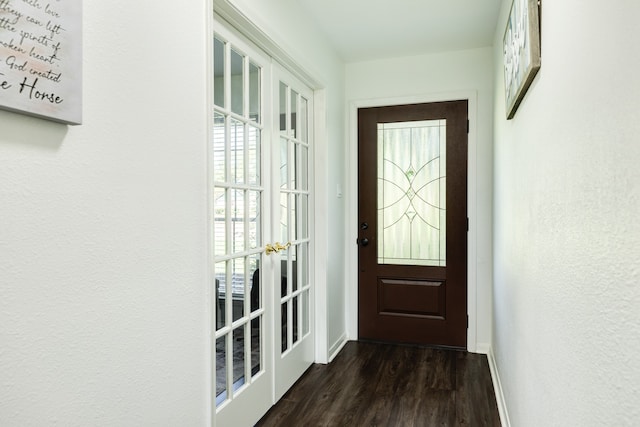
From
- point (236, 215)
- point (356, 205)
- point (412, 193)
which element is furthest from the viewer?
point (356, 205)

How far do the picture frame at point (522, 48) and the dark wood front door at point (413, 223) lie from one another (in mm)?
Result: 1405

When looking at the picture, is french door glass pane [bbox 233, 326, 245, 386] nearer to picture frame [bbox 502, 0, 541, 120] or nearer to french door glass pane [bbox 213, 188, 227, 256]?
french door glass pane [bbox 213, 188, 227, 256]

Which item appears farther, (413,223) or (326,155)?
(413,223)

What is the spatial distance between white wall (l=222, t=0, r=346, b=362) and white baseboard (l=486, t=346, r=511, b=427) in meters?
1.14

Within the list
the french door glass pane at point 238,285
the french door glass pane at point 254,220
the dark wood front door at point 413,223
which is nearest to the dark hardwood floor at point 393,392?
→ the dark wood front door at point 413,223

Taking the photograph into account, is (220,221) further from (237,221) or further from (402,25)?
(402,25)

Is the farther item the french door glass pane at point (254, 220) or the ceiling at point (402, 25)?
the ceiling at point (402, 25)

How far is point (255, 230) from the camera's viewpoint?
2.36m

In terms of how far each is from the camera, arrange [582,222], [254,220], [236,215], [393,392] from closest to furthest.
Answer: [582,222], [236,215], [254,220], [393,392]

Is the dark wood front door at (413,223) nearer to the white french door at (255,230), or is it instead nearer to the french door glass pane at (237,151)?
the white french door at (255,230)

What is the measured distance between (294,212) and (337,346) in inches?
50.8

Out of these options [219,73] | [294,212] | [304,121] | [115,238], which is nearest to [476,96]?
[304,121]

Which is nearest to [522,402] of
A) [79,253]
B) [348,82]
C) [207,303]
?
[207,303]

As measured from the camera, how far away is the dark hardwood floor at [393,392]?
2420mm
